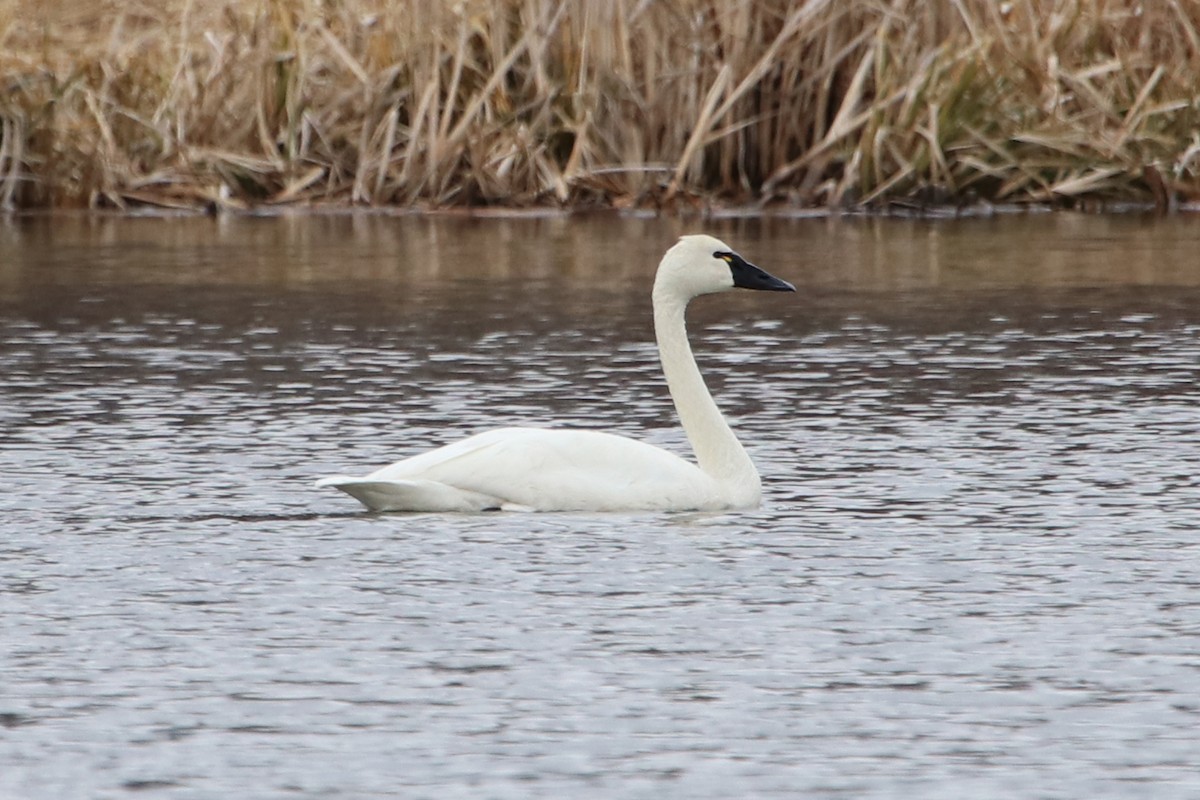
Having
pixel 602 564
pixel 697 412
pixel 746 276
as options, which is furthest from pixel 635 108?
pixel 602 564

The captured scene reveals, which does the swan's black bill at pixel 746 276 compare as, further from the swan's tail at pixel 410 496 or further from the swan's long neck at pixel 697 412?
the swan's tail at pixel 410 496

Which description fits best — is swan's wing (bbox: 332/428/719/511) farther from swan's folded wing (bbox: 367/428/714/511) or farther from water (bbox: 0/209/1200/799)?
water (bbox: 0/209/1200/799)

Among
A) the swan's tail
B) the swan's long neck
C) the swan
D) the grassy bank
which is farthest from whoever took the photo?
the grassy bank

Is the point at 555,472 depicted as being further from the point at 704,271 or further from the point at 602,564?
the point at 704,271

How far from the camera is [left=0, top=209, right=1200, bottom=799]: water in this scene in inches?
197

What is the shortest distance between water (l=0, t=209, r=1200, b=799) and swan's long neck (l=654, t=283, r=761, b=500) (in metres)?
0.18

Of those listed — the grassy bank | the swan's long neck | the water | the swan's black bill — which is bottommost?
the water

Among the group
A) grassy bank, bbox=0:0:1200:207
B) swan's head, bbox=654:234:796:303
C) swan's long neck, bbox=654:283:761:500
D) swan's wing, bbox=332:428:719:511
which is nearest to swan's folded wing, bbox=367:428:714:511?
swan's wing, bbox=332:428:719:511

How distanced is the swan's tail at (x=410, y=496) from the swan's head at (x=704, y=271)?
3.80ft

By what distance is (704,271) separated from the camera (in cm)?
847

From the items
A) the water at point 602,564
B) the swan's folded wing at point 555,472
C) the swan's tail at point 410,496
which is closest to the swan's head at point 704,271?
the water at point 602,564

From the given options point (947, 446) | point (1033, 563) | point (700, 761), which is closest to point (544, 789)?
point (700, 761)

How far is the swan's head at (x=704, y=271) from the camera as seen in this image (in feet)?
27.8

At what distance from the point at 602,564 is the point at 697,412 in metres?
1.36
